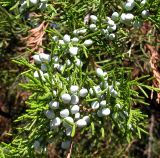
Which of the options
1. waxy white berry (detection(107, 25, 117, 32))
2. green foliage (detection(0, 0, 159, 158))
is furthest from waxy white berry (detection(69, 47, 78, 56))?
waxy white berry (detection(107, 25, 117, 32))

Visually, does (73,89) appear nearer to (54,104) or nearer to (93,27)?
(54,104)

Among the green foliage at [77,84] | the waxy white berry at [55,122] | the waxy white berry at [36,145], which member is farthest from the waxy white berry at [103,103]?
the waxy white berry at [36,145]

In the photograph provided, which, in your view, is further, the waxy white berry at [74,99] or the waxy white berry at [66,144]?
the waxy white berry at [66,144]

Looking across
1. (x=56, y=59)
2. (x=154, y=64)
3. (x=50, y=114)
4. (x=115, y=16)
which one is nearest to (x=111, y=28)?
(x=115, y=16)

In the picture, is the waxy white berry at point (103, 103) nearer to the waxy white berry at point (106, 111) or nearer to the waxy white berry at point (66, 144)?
the waxy white berry at point (106, 111)

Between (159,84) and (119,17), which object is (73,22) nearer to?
(119,17)

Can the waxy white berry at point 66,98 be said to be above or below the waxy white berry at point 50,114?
above

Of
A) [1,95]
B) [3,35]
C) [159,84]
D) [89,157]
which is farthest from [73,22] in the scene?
[1,95]

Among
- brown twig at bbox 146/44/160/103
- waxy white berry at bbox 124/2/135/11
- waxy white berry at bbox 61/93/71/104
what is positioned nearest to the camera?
waxy white berry at bbox 61/93/71/104

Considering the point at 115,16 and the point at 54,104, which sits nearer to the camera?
the point at 54,104

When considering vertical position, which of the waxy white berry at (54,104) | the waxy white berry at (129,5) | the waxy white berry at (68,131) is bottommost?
the waxy white berry at (68,131)

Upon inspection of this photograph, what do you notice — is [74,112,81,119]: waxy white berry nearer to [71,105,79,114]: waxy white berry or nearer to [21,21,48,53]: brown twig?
[71,105,79,114]: waxy white berry
